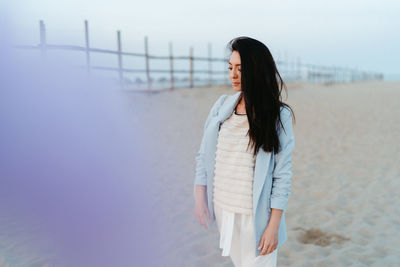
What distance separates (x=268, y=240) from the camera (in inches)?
49.2

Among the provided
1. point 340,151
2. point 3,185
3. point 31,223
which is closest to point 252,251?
point 31,223

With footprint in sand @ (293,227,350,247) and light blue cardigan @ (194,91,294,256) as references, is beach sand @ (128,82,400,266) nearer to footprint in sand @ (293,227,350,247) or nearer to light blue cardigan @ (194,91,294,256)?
footprint in sand @ (293,227,350,247)

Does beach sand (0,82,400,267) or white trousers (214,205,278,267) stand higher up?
white trousers (214,205,278,267)

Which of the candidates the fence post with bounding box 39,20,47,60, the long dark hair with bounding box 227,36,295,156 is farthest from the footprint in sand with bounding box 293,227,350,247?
the fence post with bounding box 39,20,47,60

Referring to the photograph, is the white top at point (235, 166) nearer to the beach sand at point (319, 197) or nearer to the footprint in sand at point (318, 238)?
the beach sand at point (319, 197)

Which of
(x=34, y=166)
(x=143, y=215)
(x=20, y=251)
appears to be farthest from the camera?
(x=34, y=166)

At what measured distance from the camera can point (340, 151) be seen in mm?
6176

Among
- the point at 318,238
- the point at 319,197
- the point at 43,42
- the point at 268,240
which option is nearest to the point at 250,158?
the point at 268,240

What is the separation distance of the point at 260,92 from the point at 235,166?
29 centimetres

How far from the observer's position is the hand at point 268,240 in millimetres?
1248

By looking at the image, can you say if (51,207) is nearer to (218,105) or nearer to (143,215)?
(143,215)

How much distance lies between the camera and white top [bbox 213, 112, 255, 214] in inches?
49.6

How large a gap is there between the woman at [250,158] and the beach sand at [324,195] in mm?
1445

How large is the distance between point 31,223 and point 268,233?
285cm
